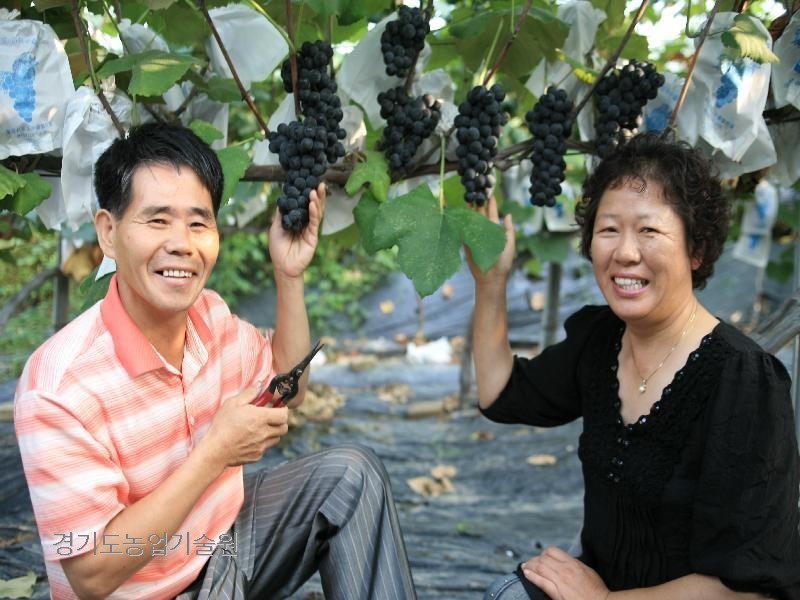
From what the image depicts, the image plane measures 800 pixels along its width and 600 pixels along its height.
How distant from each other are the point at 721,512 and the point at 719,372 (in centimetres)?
28

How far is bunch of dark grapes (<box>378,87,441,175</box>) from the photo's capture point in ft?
6.87

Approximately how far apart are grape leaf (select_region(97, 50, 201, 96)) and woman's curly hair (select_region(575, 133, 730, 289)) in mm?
935

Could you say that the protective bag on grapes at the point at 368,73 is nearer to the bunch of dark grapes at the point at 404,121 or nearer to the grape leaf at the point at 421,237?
the bunch of dark grapes at the point at 404,121

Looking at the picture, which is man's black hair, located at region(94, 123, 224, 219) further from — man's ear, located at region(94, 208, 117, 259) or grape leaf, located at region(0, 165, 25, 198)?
grape leaf, located at region(0, 165, 25, 198)

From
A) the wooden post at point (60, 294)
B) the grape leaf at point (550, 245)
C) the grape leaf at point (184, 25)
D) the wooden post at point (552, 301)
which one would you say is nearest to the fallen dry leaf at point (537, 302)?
the wooden post at point (552, 301)

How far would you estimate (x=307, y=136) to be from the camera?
1.92 meters

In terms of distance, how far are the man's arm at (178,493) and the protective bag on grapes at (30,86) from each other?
79 centimetres

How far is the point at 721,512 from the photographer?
1.67m

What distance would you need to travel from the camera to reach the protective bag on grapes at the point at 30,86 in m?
1.89

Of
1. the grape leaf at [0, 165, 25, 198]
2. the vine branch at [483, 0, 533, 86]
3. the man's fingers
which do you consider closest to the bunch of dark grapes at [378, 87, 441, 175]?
the vine branch at [483, 0, 533, 86]

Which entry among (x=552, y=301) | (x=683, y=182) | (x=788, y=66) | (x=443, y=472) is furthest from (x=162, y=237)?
(x=552, y=301)

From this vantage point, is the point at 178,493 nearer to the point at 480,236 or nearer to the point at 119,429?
the point at 119,429

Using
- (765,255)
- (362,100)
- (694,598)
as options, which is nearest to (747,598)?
(694,598)

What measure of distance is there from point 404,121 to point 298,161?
1.01 feet
